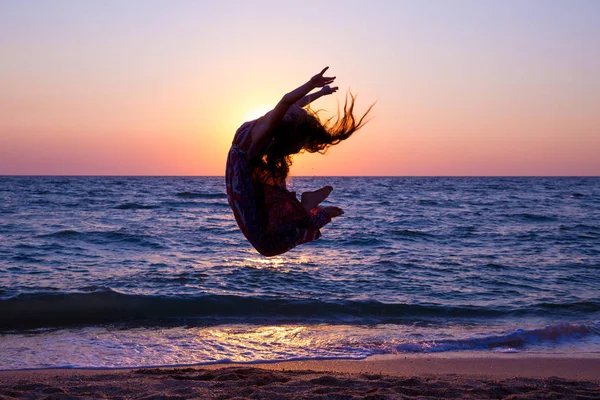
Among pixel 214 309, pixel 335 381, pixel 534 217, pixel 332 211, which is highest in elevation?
pixel 332 211

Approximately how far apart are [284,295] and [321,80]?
7789mm

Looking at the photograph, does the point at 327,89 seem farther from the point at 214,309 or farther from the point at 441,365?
the point at 214,309

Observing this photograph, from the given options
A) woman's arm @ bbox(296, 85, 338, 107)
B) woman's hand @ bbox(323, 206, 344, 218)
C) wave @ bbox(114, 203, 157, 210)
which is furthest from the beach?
wave @ bbox(114, 203, 157, 210)

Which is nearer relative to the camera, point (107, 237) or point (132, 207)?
point (107, 237)

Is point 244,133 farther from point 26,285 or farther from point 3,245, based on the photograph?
point 3,245

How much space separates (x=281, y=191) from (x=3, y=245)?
14.0m

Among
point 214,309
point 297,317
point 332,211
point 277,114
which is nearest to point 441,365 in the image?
point 297,317

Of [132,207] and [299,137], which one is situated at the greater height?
[299,137]

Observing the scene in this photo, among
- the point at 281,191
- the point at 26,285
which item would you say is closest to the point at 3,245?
the point at 26,285

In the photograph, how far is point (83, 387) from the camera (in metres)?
5.57

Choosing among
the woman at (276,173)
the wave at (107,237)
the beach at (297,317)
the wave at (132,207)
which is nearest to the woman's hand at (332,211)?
the woman at (276,173)

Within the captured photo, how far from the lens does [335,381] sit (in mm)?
5812

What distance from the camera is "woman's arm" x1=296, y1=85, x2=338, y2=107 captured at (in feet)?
10.9

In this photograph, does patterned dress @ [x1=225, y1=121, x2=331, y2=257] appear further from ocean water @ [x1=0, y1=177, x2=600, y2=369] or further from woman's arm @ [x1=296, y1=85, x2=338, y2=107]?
ocean water @ [x1=0, y1=177, x2=600, y2=369]
